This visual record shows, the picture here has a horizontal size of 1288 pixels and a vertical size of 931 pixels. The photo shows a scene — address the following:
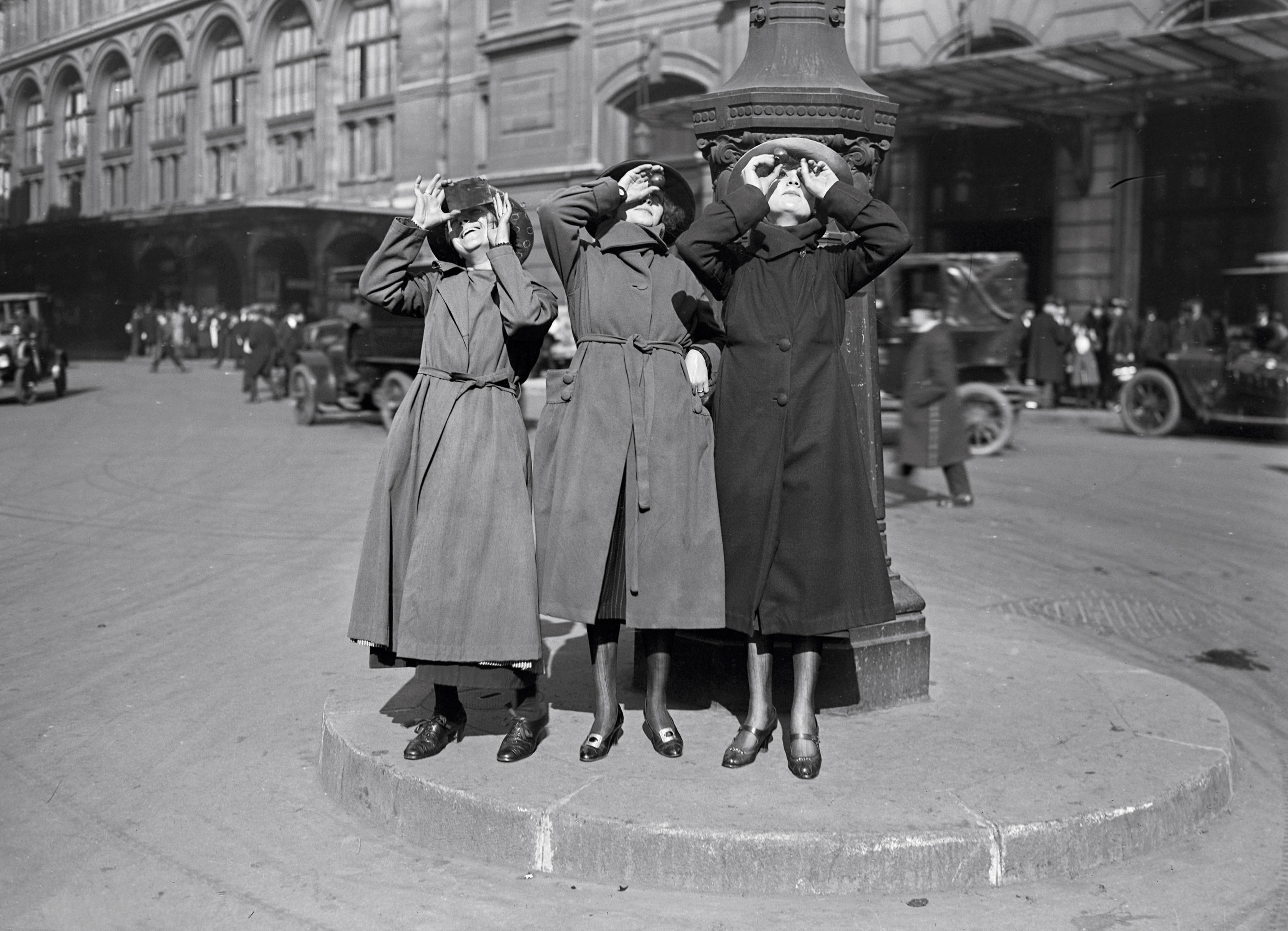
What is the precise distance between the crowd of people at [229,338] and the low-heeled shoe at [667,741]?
19.3 meters

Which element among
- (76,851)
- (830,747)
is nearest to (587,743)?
(830,747)

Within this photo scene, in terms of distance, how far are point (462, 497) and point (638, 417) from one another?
0.60 m

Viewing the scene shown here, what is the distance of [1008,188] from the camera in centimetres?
2389

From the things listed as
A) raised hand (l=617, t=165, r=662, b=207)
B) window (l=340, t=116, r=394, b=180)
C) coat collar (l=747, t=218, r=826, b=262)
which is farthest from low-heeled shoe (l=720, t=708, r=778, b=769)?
window (l=340, t=116, r=394, b=180)

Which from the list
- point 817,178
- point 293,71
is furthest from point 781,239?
point 293,71

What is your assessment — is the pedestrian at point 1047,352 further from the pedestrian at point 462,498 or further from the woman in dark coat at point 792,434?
the pedestrian at point 462,498

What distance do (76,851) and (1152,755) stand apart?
325 centimetres

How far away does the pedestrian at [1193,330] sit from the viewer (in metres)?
16.9

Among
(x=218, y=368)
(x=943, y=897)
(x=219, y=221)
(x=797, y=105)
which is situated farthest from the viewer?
(x=218, y=368)

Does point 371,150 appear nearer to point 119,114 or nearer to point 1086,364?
point 119,114

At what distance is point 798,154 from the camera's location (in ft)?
14.0

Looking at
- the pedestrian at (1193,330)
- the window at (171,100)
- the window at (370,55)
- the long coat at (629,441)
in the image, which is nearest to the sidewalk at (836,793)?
the long coat at (629,441)

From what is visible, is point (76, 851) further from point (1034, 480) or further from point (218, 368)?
point (218, 368)

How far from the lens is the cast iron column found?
4512 millimetres
